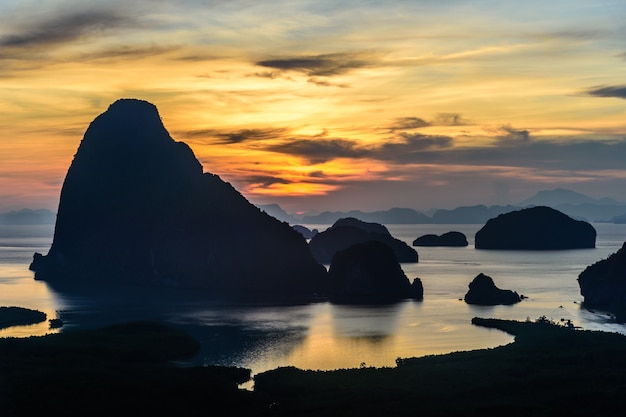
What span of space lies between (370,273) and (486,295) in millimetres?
26454

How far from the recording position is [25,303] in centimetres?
15462

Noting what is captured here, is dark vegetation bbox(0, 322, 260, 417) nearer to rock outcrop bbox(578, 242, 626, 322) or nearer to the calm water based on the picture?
the calm water

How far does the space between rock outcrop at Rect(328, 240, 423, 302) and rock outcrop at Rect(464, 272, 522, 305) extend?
54.1 feet

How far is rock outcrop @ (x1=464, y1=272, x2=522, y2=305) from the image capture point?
15638 cm

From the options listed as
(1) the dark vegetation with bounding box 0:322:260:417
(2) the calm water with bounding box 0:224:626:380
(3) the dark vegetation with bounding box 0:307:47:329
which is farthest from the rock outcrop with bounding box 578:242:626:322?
(3) the dark vegetation with bounding box 0:307:47:329

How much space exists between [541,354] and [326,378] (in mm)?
26700

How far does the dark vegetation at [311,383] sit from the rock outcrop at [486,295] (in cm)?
5388

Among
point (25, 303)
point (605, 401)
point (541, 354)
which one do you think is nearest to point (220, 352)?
point (541, 354)

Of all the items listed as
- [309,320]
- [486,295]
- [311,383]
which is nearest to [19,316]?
[309,320]

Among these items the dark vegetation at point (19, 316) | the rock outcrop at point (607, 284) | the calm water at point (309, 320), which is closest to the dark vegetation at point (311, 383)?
the calm water at point (309, 320)

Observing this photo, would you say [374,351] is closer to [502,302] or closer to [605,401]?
[605,401]

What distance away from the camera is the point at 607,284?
476 feet

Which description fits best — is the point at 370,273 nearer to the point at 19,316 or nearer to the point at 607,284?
the point at 607,284

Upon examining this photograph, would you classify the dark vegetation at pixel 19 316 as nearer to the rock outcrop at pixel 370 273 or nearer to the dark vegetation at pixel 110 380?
the dark vegetation at pixel 110 380
